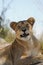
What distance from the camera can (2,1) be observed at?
215 cm

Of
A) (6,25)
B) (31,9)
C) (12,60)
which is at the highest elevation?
(31,9)

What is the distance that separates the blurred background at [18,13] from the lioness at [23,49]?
0.05 m

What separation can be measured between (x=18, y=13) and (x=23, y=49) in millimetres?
341

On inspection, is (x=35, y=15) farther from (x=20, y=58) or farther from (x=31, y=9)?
(x=20, y=58)

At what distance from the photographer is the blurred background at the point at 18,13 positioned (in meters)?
2.09

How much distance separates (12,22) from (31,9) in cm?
22

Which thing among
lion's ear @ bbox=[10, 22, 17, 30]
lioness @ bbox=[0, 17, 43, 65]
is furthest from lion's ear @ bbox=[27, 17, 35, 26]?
lion's ear @ bbox=[10, 22, 17, 30]

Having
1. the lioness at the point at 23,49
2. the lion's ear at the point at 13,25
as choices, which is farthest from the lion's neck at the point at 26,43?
the lion's ear at the point at 13,25

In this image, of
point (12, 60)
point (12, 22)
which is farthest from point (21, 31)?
point (12, 60)

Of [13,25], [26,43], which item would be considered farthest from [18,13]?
[26,43]

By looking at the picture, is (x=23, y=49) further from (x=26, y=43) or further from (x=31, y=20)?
(x=31, y=20)

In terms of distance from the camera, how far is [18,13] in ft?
7.00

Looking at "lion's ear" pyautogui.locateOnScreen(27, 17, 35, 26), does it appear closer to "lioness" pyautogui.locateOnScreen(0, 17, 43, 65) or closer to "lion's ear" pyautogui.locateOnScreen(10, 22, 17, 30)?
"lioness" pyautogui.locateOnScreen(0, 17, 43, 65)

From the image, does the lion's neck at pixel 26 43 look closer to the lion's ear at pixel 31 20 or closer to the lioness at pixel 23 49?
the lioness at pixel 23 49
